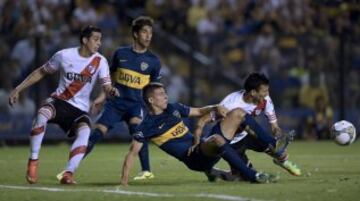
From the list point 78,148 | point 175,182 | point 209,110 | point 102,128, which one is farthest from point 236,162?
point 102,128

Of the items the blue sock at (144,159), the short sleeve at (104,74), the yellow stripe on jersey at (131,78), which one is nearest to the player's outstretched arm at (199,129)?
the short sleeve at (104,74)

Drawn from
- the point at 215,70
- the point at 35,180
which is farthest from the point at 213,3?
the point at 35,180

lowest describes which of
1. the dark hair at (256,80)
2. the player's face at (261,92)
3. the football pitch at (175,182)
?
the football pitch at (175,182)

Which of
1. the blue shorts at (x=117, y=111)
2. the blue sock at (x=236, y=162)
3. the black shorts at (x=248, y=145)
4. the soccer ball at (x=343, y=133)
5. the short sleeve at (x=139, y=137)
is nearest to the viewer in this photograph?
the blue sock at (x=236, y=162)

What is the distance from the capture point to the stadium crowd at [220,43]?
22.8m

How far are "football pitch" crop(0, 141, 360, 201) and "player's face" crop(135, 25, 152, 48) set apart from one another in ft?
5.88

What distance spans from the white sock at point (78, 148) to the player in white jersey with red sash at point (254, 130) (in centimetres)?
144

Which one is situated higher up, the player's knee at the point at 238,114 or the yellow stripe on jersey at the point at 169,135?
the player's knee at the point at 238,114

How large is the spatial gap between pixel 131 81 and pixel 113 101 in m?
0.36

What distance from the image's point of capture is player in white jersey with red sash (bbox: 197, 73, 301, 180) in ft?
39.7

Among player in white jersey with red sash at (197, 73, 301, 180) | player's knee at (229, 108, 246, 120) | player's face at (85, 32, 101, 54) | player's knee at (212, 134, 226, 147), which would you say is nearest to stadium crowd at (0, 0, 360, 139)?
player's face at (85, 32, 101, 54)

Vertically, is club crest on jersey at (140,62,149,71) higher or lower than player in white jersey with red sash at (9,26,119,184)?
higher

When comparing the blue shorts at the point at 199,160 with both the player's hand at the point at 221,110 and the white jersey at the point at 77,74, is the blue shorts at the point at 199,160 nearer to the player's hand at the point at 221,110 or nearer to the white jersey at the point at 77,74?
the player's hand at the point at 221,110

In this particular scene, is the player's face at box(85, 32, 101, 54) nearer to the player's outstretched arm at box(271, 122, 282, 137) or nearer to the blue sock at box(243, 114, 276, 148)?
the blue sock at box(243, 114, 276, 148)
